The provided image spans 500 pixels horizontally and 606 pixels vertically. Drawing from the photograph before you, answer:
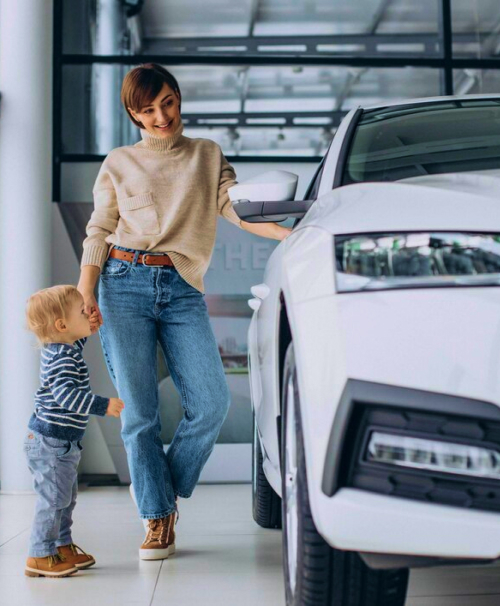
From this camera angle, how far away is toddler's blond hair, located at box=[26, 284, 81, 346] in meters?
2.77

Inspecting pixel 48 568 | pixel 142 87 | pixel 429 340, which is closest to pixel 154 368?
pixel 48 568

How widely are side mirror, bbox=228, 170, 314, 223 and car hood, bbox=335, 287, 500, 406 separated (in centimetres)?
75

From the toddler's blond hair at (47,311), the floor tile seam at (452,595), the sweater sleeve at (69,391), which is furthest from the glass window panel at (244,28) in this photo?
the floor tile seam at (452,595)

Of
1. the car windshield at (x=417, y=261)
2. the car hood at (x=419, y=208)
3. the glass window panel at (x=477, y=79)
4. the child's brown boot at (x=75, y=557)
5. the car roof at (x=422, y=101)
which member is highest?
the glass window panel at (x=477, y=79)

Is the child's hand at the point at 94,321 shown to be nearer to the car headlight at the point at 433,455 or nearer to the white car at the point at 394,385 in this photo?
the white car at the point at 394,385

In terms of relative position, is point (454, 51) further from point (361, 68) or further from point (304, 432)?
point (304, 432)

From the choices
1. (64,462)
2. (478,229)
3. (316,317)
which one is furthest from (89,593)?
(478,229)

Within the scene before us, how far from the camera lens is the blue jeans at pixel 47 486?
110 inches

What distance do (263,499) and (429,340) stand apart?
2083mm

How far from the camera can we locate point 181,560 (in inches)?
118

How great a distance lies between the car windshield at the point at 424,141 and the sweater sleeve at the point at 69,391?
113 cm

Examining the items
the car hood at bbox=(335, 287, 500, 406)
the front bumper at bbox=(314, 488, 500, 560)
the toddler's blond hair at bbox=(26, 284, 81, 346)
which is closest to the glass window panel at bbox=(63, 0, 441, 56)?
the toddler's blond hair at bbox=(26, 284, 81, 346)

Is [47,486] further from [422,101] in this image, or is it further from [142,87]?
[422,101]

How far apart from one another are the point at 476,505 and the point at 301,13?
4.96 meters
